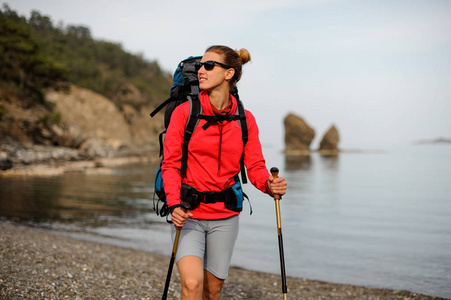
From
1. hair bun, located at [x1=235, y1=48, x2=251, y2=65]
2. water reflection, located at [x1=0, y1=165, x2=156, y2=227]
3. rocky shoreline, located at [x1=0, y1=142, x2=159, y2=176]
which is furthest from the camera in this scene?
rocky shoreline, located at [x1=0, y1=142, x2=159, y2=176]

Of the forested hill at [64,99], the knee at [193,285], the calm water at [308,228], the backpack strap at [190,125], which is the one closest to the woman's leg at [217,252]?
the knee at [193,285]

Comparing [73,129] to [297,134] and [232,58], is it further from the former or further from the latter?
[297,134]

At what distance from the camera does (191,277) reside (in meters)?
2.74

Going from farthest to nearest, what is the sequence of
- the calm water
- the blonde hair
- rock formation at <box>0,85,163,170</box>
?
rock formation at <box>0,85,163,170</box> → the calm water → the blonde hair

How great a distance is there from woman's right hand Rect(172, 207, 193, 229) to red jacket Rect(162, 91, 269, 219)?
0.13 meters

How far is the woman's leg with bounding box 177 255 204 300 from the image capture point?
2721 millimetres

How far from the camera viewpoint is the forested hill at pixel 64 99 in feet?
141

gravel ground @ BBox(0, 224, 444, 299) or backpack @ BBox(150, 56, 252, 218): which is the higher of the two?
backpack @ BBox(150, 56, 252, 218)

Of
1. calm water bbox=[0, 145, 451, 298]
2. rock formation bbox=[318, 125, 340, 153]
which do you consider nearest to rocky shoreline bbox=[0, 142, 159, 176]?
calm water bbox=[0, 145, 451, 298]

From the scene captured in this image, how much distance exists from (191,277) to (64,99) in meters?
61.6

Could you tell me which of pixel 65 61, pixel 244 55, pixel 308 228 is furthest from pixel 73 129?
pixel 244 55

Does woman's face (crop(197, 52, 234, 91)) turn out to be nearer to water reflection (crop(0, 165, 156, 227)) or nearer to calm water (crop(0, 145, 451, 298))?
calm water (crop(0, 145, 451, 298))

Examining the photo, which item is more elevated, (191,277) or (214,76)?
(214,76)

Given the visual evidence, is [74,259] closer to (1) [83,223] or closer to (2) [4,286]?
(2) [4,286]
